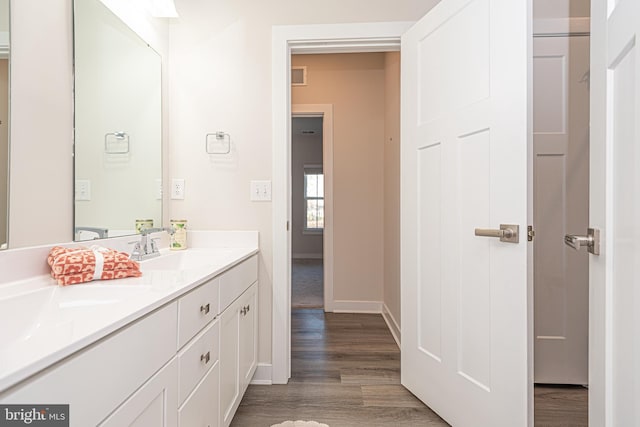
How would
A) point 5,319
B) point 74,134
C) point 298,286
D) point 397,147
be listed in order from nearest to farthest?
1. point 5,319
2. point 74,134
3. point 397,147
4. point 298,286

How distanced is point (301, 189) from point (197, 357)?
701cm

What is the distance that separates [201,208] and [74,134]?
0.87 metres

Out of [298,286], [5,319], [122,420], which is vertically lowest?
[298,286]

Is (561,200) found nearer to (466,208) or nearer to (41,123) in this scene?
(466,208)

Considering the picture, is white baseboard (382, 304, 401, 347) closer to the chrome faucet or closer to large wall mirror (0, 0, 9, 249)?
the chrome faucet

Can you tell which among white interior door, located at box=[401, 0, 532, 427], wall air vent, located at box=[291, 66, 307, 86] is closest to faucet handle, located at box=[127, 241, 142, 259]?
white interior door, located at box=[401, 0, 532, 427]

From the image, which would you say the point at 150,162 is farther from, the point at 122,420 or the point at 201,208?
the point at 122,420

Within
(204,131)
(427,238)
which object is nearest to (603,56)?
(427,238)

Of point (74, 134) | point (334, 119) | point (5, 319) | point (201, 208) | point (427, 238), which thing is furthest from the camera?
point (334, 119)

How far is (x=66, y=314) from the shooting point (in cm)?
83

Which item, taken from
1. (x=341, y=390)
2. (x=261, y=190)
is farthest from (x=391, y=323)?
(x=261, y=190)

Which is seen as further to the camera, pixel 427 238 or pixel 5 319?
pixel 427 238

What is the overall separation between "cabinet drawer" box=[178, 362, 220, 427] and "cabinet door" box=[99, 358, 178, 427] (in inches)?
2.8

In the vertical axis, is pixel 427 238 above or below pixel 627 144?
below
